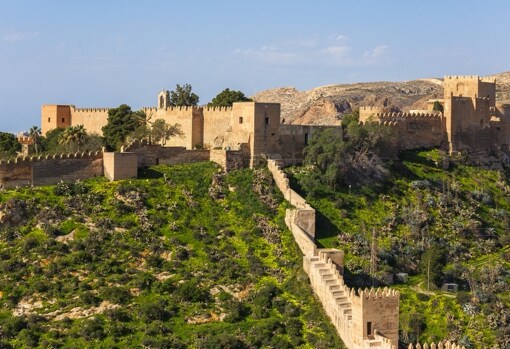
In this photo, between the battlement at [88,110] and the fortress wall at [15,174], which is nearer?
the fortress wall at [15,174]

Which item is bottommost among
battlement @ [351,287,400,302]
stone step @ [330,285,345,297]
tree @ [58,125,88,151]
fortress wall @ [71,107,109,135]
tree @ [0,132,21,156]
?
stone step @ [330,285,345,297]

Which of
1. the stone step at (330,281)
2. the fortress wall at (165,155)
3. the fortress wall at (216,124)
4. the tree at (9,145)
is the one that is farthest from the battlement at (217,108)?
the stone step at (330,281)

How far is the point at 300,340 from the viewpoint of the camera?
4206cm

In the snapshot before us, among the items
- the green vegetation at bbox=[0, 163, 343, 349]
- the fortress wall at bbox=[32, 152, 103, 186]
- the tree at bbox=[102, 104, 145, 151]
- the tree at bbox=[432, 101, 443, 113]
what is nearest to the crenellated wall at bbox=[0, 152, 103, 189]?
the fortress wall at bbox=[32, 152, 103, 186]

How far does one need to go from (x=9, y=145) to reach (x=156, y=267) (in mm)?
20743

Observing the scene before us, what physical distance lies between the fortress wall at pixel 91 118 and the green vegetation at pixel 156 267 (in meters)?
12.6

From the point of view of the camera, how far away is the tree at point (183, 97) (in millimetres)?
67438

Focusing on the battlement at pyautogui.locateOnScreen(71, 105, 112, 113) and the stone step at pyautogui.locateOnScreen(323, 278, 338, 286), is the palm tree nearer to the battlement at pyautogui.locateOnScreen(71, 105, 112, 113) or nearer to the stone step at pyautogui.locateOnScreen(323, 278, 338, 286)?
the battlement at pyautogui.locateOnScreen(71, 105, 112, 113)

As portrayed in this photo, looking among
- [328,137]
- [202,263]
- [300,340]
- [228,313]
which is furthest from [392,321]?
[328,137]

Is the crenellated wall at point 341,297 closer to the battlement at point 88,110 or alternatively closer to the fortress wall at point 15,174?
the fortress wall at point 15,174

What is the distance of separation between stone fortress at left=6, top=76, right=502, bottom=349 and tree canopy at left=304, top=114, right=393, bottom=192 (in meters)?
1.35

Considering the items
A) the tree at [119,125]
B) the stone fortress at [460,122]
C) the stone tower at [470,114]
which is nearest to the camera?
the tree at [119,125]

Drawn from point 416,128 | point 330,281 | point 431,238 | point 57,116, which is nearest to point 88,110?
point 57,116

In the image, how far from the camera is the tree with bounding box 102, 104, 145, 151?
196 feet
